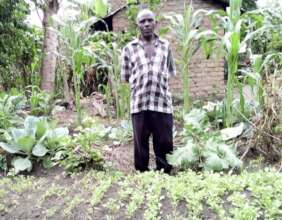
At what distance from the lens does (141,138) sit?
4.12 meters

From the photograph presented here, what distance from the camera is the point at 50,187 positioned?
3.77 m

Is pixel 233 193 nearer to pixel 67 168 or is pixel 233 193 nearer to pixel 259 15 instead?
pixel 67 168

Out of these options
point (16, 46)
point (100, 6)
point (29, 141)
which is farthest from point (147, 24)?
point (16, 46)

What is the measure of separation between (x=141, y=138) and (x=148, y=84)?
1.75ft

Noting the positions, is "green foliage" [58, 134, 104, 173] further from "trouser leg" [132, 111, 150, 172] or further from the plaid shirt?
the plaid shirt

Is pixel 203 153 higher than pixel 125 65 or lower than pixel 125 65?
lower

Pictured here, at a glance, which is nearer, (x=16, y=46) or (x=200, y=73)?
(x=16, y=46)

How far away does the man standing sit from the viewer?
3.96 metres

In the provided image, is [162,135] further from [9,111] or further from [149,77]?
[9,111]

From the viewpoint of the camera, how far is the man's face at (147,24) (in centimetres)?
392

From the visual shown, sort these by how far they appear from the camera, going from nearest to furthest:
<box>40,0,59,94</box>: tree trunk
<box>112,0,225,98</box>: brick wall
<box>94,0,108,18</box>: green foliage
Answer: <box>94,0,108,18</box>: green foliage → <box>40,0,59,94</box>: tree trunk → <box>112,0,225,98</box>: brick wall

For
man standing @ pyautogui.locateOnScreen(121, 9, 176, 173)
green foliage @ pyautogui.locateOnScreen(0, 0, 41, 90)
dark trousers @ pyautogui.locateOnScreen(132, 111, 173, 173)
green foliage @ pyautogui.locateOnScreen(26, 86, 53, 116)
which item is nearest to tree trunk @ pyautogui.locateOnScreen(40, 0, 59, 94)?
green foliage @ pyautogui.locateOnScreen(0, 0, 41, 90)

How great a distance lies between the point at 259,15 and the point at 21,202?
10.8 feet

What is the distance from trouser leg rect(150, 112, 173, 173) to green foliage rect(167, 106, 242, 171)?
0.13 meters
